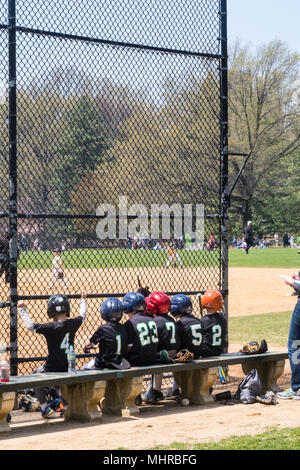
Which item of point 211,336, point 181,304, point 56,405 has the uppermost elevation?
point 181,304

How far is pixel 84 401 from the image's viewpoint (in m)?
7.55

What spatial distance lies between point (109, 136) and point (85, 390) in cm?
362

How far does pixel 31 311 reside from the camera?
1698 centimetres

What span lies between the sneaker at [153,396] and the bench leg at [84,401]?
0.97 m

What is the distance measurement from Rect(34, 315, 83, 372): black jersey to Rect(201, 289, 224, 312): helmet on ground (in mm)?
1652

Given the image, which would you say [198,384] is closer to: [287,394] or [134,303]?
[287,394]

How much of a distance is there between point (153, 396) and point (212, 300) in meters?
1.24

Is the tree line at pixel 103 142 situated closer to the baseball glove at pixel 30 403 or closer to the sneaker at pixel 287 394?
the baseball glove at pixel 30 403

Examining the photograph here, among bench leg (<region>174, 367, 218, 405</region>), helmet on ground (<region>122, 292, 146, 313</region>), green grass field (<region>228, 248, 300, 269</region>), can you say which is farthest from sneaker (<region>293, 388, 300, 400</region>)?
green grass field (<region>228, 248, 300, 269</region>)

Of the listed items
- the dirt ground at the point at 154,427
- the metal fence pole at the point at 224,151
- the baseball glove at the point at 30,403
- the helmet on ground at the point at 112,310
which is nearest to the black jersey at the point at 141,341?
the helmet on ground at the point at 112,310

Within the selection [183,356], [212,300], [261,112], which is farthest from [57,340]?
[261,112]

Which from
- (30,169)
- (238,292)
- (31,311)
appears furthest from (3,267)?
(238,292)

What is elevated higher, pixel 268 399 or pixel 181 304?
pixel 181 304

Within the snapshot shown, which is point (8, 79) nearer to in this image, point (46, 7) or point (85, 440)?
point (46, 7)
